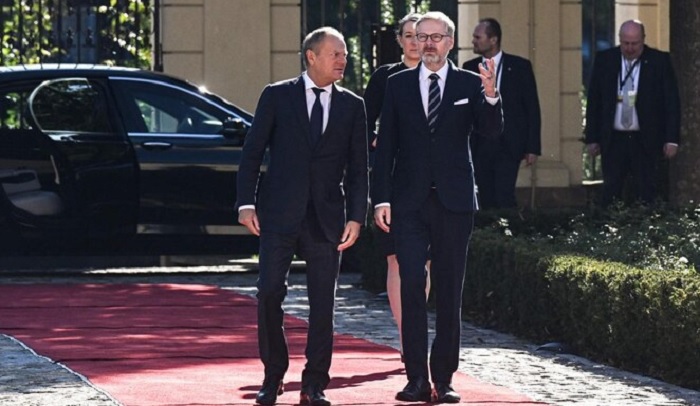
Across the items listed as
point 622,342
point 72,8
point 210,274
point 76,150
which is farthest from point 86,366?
point 72,8

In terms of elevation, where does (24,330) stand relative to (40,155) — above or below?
below

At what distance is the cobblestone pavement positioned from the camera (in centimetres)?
888

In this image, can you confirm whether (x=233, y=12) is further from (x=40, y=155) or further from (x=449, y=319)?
(x=449, y=319)

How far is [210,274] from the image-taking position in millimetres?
15734

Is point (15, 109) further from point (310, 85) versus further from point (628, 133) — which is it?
point (310, 85)

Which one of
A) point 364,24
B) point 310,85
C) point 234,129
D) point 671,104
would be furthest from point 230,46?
point 364,24

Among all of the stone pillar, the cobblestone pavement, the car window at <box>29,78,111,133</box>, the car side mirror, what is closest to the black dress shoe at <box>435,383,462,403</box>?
the cobblestone pavement

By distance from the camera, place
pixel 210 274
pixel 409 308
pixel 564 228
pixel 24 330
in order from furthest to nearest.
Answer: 1. pixel 210 274
2. pixel 564 228
3. pixel 24 330
4. pixel 409 308

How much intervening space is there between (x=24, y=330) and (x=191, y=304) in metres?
1.94

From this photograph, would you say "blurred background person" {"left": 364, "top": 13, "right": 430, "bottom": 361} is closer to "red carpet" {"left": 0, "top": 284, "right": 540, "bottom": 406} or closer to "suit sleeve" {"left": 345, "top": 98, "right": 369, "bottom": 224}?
"red carpet" {"left": 0, "top": 284, "right": 540, "bottom": 406}

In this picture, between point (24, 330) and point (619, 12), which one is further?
point (619, 12)

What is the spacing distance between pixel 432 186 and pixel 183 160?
602 centimetres

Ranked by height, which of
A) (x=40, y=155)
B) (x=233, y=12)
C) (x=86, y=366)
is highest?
(x=233, y=12)

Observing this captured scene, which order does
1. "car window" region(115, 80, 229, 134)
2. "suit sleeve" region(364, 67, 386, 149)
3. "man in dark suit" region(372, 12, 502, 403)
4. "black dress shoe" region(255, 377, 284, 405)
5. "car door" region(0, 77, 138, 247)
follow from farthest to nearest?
1. "car window" region(115, 80, 229, 134)
2. "car door" region(0, 77, 138, 247)
3. "suit sleeve" region(364, 67, 386, 149)
4. "man in dark suit" region(372, 12, 502, 403)
5. "black dress shoe" region(255, 377, 284, 405)
